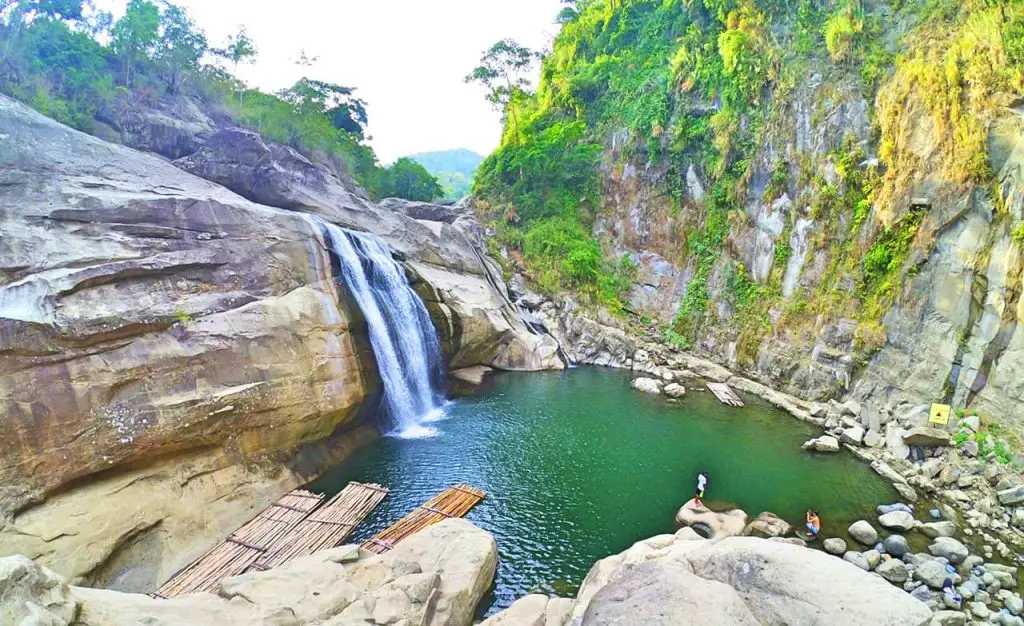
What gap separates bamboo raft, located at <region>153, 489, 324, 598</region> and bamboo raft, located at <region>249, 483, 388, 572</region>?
22 cm

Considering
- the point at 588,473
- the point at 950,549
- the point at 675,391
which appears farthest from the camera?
the point at 675,391

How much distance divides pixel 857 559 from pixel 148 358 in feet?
52.8

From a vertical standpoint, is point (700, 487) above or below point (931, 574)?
above

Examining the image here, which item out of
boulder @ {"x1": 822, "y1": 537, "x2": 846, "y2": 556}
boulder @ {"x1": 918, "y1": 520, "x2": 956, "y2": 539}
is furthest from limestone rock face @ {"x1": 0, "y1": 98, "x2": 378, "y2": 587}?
boulder @ {"x1": 918, "y1": 520, "x2": 956, "y2": 539}

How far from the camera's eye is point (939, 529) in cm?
1150

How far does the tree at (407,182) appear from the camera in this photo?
3722 centimetres

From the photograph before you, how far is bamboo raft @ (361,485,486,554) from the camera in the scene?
10938 millimetres

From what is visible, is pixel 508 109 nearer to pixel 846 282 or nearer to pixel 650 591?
pixel 846 282

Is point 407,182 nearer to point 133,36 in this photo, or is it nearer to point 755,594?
point 133,36

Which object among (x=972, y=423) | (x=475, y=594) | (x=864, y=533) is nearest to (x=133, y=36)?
(x=475, y=594)

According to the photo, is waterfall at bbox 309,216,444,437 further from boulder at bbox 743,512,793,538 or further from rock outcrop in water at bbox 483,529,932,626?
rock outcrop in water at bbox 483,529,932,626

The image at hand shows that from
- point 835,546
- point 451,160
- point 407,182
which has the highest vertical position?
point 451,160

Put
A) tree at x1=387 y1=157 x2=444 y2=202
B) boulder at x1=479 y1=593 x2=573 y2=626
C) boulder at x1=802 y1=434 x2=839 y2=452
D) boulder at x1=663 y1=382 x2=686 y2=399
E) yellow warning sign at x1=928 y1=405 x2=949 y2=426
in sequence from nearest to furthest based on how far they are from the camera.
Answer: boulder at x1=479 y1=593 x2=573 y2=626 < yellow warning sign at x1=928 y1=405 x2=949 y2=426 < boulder at x1=802 y1=434 x2=839 y2=452 < boulder at x1=663 y1=382 x2=686 y2=399 < tree at x1=387 y1=157 x2=444 y2=202

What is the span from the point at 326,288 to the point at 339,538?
8.20 m
